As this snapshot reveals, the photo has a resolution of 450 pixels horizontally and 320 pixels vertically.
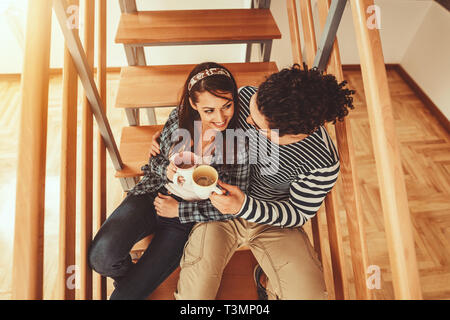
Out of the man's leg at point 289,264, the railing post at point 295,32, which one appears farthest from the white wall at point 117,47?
the man's leg at point 289,264

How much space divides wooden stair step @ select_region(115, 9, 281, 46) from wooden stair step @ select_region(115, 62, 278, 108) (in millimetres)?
147

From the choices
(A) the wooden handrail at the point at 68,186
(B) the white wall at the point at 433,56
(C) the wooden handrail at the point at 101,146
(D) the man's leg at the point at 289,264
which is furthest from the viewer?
(B) the white wall at the point at 433,56

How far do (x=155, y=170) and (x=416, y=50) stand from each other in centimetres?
280

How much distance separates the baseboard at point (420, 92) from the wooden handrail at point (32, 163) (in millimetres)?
2988

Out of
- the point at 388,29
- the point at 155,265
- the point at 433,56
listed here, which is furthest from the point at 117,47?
the point at 433,56

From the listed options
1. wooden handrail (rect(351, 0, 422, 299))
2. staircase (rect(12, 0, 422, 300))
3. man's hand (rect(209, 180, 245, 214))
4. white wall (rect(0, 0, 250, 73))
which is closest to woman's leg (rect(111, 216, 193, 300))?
staircase (rect(12, 0, 422, 300))

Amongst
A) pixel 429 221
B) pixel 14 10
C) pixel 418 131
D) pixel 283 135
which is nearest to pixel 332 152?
pixel 283 135

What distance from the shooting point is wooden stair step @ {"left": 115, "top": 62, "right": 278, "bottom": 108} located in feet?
5.16

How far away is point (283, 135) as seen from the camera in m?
1.12

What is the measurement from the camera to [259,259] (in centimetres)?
129

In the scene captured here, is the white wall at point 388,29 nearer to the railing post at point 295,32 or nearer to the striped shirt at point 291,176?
the railing post at point 295,32

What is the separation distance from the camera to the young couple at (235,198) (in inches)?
42.3

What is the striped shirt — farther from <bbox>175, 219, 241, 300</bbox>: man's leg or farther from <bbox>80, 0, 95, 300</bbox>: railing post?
<bbox>80, 0, 95, 300</bbox>: railing post

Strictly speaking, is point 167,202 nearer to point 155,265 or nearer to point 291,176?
point 155,265
